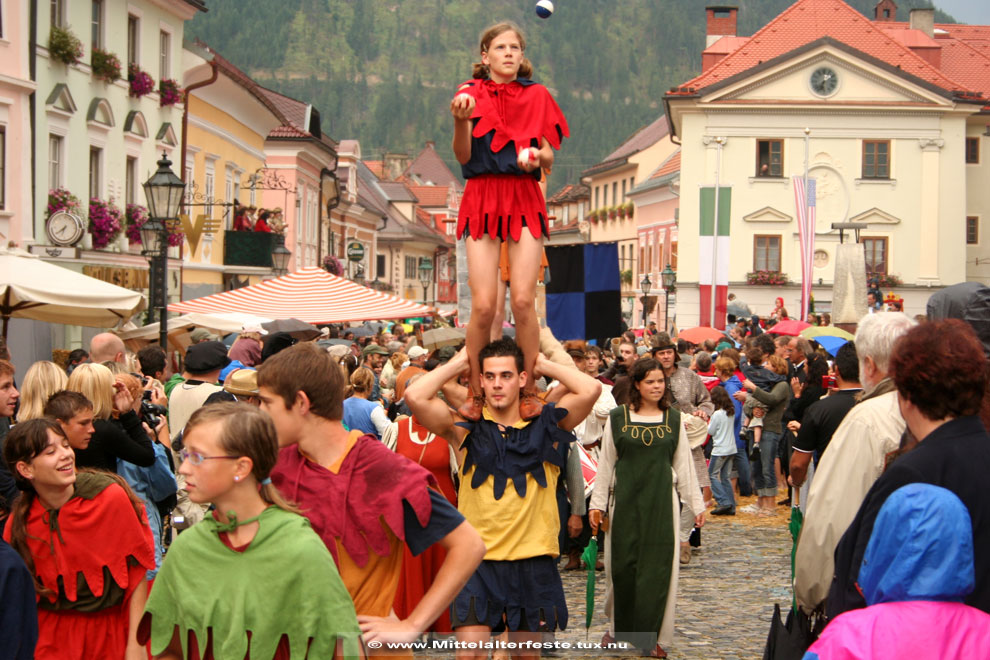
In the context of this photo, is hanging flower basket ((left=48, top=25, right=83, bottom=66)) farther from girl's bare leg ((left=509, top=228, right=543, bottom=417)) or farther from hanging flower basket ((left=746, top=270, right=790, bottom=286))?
hanging flower basket ((left=746, top=270, right=790, bottom=286))

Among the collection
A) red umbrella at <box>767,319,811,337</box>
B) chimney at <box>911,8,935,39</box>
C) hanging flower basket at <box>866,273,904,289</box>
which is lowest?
red umbrella at <box>767,319,811,337</box>

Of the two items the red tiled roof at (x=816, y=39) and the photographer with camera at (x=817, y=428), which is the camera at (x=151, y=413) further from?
the red tiled roof at (x=816, y=39)

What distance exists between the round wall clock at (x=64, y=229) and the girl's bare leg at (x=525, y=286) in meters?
17.1

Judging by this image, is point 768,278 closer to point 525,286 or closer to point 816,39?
point 816,39

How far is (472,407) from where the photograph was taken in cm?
651

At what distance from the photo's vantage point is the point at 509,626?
6.19m

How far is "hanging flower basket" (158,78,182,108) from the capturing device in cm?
2806

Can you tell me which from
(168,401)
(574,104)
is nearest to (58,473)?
(168,401)

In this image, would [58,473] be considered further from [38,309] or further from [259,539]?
[38,309]

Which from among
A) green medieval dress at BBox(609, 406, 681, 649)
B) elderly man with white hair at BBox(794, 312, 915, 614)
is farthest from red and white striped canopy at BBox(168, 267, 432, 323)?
elderly man with white hair at BBox(794, 312, 915, 614)

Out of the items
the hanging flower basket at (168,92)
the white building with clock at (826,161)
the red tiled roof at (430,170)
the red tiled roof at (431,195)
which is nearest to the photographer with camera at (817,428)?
the hanging flower basket at (168,92)

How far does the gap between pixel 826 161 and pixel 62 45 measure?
35.1 meters

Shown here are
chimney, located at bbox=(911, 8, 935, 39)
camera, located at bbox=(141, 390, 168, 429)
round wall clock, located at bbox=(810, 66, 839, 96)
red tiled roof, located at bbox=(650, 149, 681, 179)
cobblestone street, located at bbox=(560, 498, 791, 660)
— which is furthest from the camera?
red tiled roof, located at bbox=(650, 149, 681, 179)

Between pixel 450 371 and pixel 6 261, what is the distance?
8039mm
